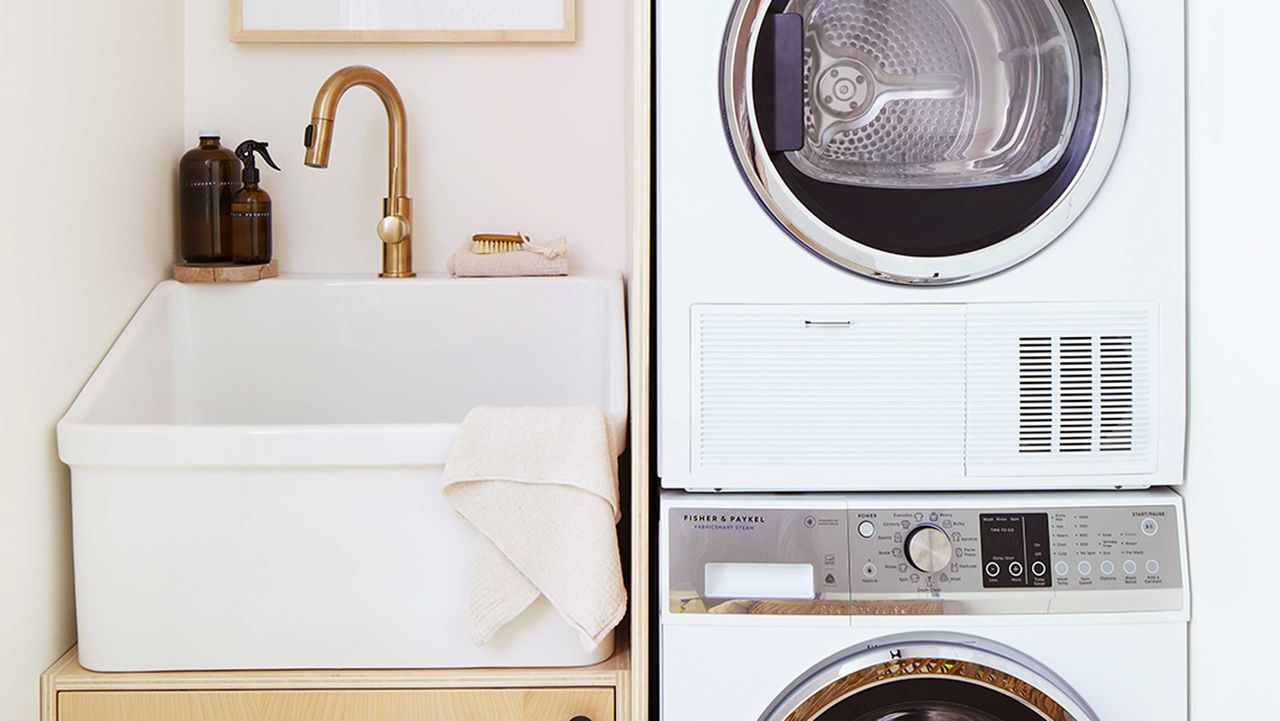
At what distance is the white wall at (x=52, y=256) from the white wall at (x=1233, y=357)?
54.8 inches

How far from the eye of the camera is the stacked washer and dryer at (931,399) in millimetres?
1317

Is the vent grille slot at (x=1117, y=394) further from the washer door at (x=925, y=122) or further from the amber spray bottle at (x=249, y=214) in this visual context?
the amber spray bottle at (x=249, y=214)

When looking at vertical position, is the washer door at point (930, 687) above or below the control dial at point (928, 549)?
below

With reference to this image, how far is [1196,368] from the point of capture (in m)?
1.34

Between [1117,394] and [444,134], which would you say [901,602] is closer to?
[1117,394]

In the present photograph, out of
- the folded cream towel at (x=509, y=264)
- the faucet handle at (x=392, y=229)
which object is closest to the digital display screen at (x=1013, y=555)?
the folded cream towel at (x=509, y=264)

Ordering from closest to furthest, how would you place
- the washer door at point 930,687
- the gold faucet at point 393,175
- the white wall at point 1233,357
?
1. the white wall at point 1233,357
2. the washer door at point 930,687
3. the gold faucet at point 393,175

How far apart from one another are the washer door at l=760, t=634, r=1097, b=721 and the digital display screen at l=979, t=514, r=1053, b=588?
3.1 inches

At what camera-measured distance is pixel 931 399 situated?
1.34m

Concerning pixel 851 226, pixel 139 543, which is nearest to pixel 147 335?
pixel 139 543

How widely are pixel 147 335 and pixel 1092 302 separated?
1.34 metres

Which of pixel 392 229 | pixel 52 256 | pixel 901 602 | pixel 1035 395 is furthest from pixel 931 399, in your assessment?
pixel 52 256

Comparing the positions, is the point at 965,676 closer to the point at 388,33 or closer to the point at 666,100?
the point at 666,100

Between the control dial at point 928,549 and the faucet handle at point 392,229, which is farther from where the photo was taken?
the faucet handle at point 392,229
